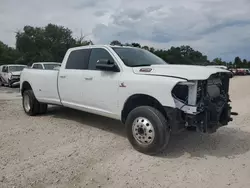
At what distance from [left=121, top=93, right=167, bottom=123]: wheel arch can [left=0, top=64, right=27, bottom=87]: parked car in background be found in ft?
54.5

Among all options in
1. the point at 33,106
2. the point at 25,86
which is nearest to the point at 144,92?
the point at 33,106

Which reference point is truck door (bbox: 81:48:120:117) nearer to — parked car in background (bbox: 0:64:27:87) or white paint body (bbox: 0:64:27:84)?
parked car in background (bbox: 0:64:27:87)

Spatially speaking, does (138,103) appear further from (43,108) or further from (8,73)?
(8,73)

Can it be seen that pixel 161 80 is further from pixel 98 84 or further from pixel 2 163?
pixel 2 163

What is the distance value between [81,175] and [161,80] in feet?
6.49

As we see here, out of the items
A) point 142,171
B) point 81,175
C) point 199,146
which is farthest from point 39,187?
point 199,146

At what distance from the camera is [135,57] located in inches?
238

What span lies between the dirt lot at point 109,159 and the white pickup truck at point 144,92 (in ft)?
1.55

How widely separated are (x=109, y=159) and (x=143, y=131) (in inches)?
29.5

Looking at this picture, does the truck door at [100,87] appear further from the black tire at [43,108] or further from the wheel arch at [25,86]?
the wheel arch at [25,86]

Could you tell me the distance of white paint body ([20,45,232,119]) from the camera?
475 centimetres

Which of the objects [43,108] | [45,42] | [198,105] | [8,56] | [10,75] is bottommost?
[43,108]

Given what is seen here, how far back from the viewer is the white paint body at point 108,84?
15.6ft

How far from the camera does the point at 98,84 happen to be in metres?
5.89
